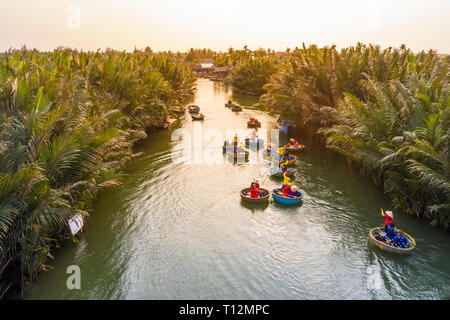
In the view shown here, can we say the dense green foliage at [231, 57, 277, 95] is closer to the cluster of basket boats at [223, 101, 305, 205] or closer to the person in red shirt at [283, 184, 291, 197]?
the cluster of basket boats at [223, 101, 305, 205]

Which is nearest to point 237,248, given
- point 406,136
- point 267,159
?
point 406,136

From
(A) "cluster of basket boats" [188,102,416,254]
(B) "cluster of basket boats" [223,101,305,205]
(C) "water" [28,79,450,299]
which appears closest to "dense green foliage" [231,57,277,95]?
(B) "cluster of basket boats" [223,101,305,205]

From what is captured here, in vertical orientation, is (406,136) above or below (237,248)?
above

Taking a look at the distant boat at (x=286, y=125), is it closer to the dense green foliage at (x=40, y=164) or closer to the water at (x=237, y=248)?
the water at (x=237, y=248)

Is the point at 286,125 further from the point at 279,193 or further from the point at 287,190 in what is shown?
the point at 287,190

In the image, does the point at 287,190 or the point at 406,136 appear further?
the point at 287,190

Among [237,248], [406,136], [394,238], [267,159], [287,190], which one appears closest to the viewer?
[394,238]

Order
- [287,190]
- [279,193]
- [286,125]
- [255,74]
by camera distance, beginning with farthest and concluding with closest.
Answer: [255,74]
[286,125]
[279,193]
[287,190]

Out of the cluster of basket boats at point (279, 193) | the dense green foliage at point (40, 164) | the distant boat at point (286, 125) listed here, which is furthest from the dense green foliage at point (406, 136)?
the dense green foliage at point (40, 164)
